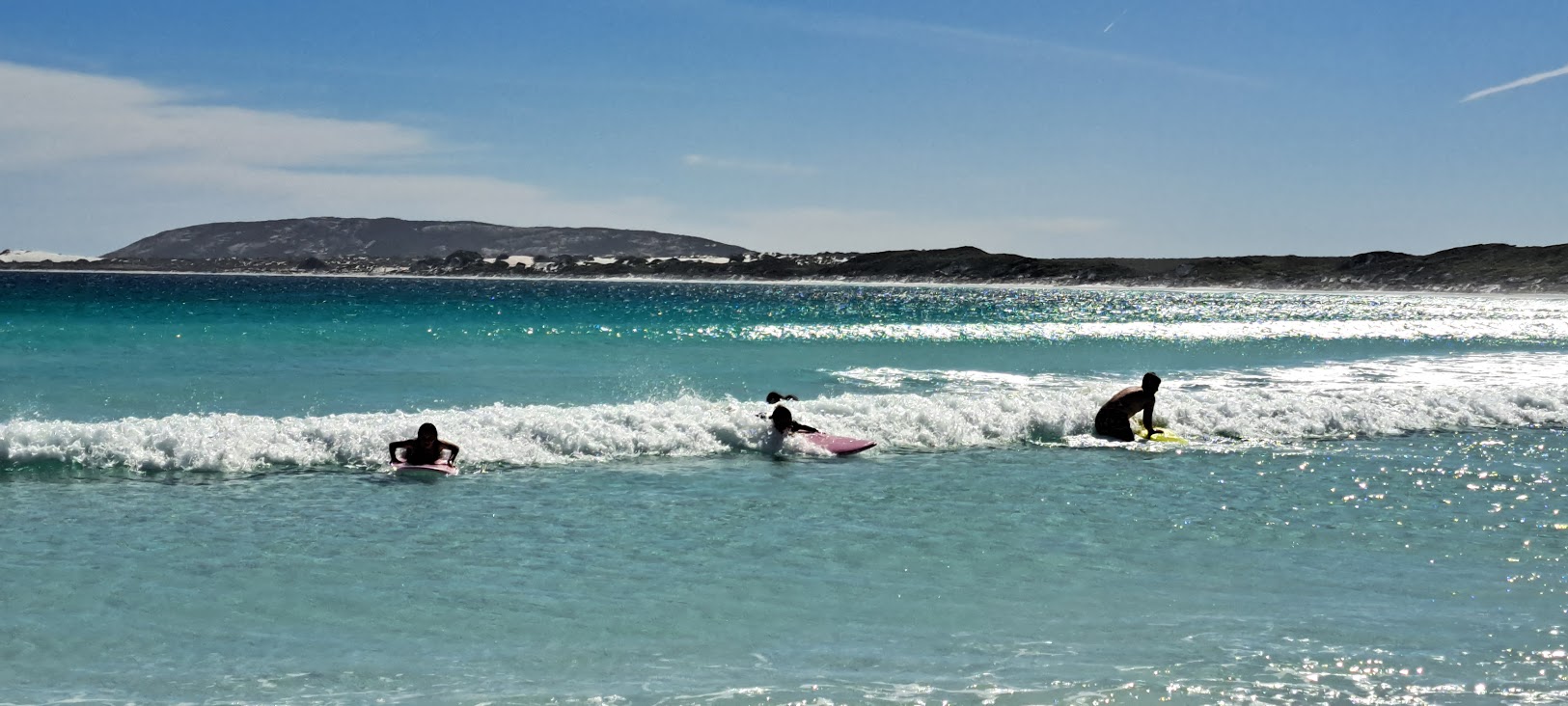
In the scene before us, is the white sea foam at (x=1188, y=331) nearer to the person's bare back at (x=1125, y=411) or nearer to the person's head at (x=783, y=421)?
the person's bare back at (x=1125, y=411)

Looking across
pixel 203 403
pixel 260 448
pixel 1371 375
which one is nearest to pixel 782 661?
pixel 260 448

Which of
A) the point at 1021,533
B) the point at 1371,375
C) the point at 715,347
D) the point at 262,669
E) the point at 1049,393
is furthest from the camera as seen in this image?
the point at 715,347

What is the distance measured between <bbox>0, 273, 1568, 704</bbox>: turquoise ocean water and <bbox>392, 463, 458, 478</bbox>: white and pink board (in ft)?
1.76

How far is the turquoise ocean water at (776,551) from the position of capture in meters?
8.42

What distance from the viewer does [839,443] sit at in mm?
19547

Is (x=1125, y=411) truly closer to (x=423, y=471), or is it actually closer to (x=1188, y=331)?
(x=423, y=471)

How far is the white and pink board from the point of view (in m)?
16.7

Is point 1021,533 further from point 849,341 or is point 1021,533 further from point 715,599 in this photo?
point 849,341

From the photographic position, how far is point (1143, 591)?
1058 centimetres

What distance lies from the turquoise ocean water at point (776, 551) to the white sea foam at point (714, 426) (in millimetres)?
87

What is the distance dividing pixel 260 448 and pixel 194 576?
23.5 feet

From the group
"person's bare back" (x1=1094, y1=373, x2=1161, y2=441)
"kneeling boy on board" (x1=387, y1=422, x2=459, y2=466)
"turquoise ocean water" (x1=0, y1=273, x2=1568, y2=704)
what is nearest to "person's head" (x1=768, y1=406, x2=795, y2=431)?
"turquoise ocean water" (x1=0, y1=273, x2=1568, y2=704)

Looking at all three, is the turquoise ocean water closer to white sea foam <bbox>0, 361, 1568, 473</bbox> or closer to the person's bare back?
white sea foam <bbox>0, 361, 1568, 473</bbox>

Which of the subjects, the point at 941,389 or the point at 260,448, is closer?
the point at 260,448
